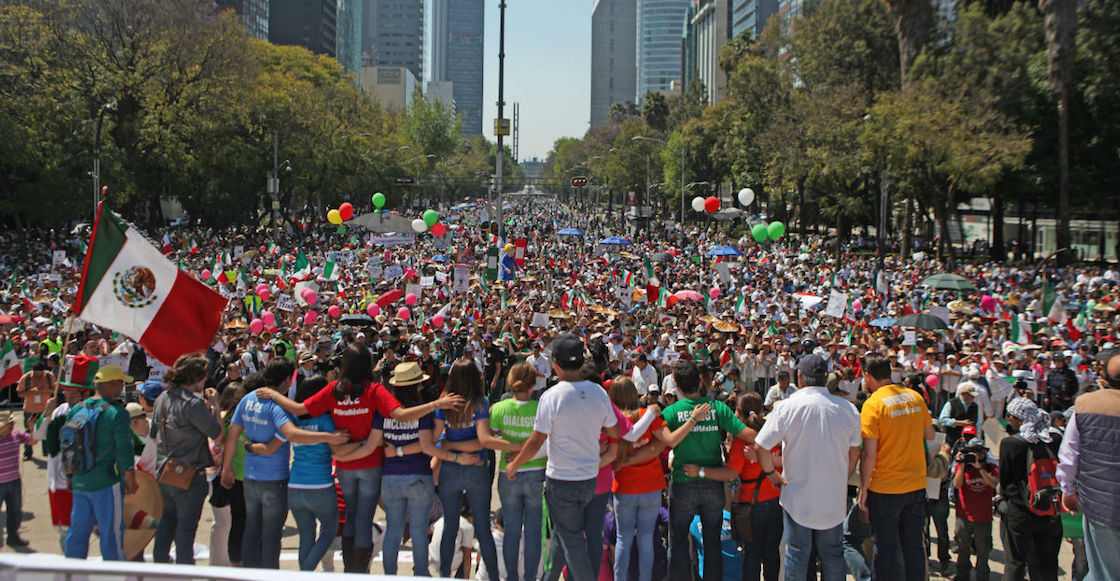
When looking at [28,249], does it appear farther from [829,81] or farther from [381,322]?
[829,81]

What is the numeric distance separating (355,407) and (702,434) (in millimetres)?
2041

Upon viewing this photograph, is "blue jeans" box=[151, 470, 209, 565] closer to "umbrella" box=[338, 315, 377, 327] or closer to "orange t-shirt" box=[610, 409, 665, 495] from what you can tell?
"orange t-shirt" box=[610, 409, 665, 495]

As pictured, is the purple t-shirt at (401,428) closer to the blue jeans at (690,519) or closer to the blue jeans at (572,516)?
the blue jeans at (572,516)

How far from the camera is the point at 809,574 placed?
575 cm

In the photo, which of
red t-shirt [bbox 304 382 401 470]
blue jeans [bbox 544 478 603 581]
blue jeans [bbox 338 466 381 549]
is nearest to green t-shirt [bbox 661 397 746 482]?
blue jeans [bbox 544 478 603 581]

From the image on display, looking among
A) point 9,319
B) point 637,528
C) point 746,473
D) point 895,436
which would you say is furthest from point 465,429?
point 9,319

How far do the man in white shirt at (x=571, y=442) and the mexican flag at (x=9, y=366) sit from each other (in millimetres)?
9731

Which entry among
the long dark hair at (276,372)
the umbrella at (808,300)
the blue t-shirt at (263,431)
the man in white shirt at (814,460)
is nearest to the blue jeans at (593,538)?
the man in white shirt at (814,460)

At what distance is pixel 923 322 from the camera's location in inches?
557

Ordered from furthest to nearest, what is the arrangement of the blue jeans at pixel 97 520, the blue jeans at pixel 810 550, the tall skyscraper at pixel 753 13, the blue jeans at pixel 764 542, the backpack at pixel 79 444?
the tall skyscraper at pixel 753 13, the blue jeans at pixel 764 542, the blue jeans at pixel 97 520, the backpack at pixel 79 444, the blue jeans at pixel 810 550

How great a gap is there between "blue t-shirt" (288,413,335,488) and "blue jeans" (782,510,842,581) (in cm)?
268

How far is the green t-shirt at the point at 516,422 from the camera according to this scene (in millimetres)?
5258

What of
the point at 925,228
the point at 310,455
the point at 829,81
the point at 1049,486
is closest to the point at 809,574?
the point at 1049,486

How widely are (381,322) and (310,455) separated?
34.1 ft
